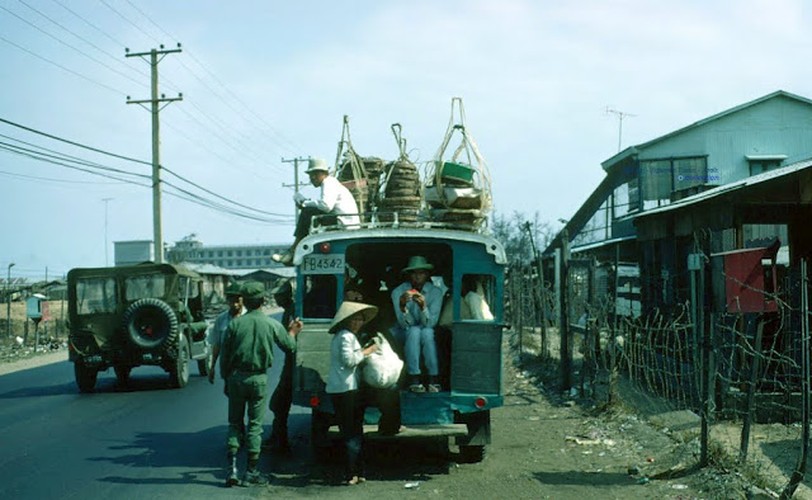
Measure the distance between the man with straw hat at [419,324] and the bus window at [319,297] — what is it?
0.80 m

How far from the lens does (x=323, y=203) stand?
11.1 meters

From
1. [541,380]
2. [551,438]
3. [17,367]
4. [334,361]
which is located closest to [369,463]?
[334,361]

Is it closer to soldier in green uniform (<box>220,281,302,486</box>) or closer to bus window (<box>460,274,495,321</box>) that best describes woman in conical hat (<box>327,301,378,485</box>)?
soldier in green uniform (<box>220,281,302,486</box>)

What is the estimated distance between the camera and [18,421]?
1288 cm

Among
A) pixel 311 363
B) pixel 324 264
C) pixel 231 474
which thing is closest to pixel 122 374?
pixel 324 264

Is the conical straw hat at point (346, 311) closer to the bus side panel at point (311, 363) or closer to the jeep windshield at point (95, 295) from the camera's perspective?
the bus side panel at point (311, 363)

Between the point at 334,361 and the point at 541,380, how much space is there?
8765 millimetres

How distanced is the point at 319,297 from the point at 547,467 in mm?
3167

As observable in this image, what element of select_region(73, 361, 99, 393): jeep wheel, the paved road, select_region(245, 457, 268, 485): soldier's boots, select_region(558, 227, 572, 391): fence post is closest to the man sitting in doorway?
the paved road

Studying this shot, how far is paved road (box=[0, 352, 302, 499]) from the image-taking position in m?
8.35

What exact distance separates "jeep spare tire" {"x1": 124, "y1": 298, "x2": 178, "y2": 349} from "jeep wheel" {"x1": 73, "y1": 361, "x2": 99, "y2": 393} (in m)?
1.08

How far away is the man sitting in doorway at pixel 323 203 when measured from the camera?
11.1 meters

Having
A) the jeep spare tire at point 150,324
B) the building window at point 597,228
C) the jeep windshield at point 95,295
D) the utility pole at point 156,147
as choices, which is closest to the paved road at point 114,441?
the jeep spare tire at point 150,324

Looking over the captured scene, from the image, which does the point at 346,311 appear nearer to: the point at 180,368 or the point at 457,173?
the point at 457,173
